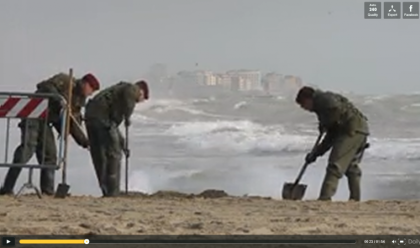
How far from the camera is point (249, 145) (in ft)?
46.9

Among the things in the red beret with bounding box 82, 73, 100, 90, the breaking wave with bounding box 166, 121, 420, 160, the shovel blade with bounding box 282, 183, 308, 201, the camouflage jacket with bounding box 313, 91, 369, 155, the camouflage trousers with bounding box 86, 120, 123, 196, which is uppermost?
the red beret with bounding box 82, 73, 100, 90

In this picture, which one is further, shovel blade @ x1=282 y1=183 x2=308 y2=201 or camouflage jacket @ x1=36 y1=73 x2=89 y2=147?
shovel blade @ x1=282 y1=183 x2=308 y2=201

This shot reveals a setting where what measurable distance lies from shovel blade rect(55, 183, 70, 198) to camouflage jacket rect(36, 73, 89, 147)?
0.56m

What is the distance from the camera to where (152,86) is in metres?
13.9

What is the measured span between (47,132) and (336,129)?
2.92m

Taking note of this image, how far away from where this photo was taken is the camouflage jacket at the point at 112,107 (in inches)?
402

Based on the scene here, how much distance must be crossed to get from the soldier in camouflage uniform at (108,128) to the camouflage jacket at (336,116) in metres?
1.76

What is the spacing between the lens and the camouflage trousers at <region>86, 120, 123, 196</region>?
10336 millimetres

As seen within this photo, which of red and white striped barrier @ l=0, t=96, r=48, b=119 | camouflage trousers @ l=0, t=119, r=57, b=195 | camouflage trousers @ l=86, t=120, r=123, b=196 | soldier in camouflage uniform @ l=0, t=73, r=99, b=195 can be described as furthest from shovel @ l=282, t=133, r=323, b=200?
red and white striped barrier @ l=0, t=96, r=48, b=119
